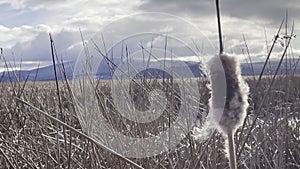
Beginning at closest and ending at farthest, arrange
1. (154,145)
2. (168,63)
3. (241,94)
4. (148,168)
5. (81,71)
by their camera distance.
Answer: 1. (241,94)
2. (148,168)
3. (81,71)
4. (154,145)
5. (168,63)

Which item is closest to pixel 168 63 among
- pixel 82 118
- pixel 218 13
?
pixel 82 118

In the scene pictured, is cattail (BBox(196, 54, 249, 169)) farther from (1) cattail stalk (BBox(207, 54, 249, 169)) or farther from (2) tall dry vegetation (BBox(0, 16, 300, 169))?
(2) tall dry vegetation (BBox(0, 16, 300, 169))

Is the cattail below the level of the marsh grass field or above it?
above

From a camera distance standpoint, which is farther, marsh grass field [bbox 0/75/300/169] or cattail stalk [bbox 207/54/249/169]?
marsh grass field [bbox 0/75/300/169]

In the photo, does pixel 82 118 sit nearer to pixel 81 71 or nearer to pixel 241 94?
pixel 81 71

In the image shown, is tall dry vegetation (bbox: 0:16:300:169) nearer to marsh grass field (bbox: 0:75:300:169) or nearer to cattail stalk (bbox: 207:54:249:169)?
marsh grass field (bbox: 0:75:300:169)

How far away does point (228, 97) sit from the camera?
15.1 inches

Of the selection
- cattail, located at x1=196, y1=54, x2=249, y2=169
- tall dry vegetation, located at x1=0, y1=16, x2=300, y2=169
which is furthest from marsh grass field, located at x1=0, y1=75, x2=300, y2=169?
cattail, located at x1=196, y1=54, x2=249, y2=169

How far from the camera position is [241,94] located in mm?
384

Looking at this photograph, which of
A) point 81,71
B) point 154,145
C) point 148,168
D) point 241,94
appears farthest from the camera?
point 154,145

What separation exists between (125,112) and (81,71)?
0.32 meters

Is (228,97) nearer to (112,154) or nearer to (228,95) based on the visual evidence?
(228,95)

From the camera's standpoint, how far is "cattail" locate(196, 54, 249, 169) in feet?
1.26

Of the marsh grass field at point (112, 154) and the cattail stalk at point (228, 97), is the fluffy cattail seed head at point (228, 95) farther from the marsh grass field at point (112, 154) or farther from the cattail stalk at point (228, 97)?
the marsh grass field at point (112, 154)
